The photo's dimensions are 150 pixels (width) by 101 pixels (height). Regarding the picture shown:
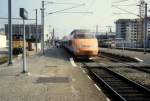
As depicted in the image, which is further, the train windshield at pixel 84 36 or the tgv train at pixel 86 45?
the train windshield at pixel 84 36

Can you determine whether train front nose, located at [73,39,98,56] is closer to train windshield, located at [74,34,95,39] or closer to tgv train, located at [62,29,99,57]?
tgv train, located at [62,29,99,57]

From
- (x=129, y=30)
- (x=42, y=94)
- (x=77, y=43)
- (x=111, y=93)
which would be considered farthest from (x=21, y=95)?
(x=129, y=30)

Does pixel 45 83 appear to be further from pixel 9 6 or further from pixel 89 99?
pixel 9 6

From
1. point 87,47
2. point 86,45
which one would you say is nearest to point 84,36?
point 86,45

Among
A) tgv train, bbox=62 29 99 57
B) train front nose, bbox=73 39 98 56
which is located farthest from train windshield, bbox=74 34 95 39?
train front nose, bbox=73 39 98 56

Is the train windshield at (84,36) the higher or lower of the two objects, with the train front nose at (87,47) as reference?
higher

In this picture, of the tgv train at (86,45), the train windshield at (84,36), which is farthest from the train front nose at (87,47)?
the train windshield at (84,36)

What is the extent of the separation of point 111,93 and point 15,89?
3507mm

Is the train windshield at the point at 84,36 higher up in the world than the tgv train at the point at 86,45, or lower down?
higher up

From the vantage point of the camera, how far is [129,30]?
5492 inches

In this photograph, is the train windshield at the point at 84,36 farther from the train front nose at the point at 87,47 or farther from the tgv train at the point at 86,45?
the train front nose at the point at 87,47

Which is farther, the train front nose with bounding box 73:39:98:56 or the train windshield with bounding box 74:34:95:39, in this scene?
the train windshield with bounding box 74:34:95:39

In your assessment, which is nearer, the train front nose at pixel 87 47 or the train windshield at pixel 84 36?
the train front nose at pixel 87 47

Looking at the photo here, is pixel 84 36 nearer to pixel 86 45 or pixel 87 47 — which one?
pixel 86 45
